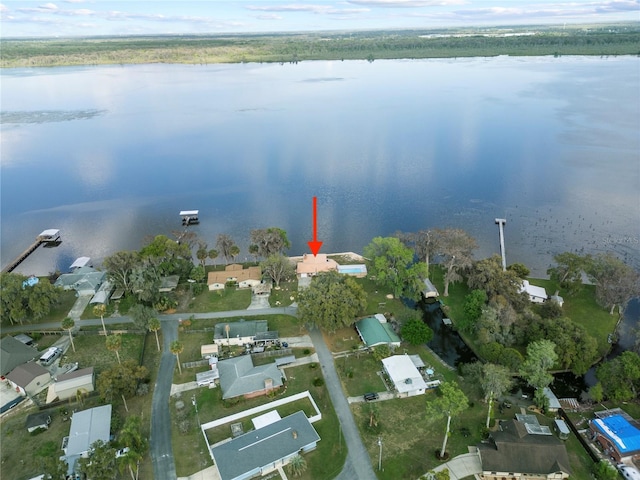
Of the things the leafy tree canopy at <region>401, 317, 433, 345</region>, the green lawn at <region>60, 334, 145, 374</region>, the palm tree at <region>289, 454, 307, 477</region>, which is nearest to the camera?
the palm tree at <region>289, 454, 307, 477</region>

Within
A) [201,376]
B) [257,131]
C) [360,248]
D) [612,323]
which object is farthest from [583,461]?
[257,131]

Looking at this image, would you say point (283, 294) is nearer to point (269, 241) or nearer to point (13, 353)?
point (269, 241)

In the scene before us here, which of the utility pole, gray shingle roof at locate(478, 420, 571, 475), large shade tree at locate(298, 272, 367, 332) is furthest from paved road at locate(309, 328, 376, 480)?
the utility pole

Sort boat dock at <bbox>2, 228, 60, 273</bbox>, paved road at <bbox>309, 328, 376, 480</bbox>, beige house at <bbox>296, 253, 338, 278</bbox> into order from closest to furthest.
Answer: paved road at <bbox>309, 328, 376, 480</bbox>
beige house at <bbox>296, 253, 338, 278</bbox>
boat dock at <bbox>2, 228, 60, 273</bbox>

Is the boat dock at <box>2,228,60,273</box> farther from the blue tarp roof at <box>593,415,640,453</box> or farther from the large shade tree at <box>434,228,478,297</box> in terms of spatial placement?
the blue tarp roof at <box>593,415,640,453</box>

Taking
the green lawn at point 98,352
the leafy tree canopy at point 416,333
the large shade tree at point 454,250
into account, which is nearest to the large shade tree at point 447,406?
the leafy tree canopy at point 416,333

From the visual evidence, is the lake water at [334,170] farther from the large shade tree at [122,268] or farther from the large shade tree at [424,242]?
the large shade tree at [122,268]

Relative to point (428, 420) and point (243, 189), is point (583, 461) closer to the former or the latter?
point (428, 420)
